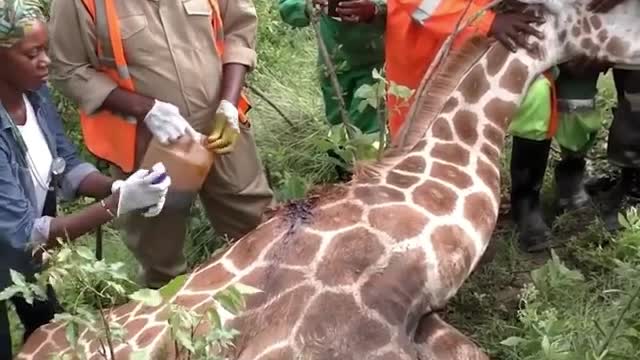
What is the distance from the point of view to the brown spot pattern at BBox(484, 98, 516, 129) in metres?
3.30

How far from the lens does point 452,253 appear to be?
9.78 ft

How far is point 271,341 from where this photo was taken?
278 centimetres

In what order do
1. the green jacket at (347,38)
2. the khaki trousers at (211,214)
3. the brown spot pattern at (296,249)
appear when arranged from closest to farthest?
the brown spot pattern at (296,249) < the khaki trousers at (211,214) < the green jacket at (347,38)

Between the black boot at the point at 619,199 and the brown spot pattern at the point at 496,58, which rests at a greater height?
the brown spot pattern at the point at 496,58

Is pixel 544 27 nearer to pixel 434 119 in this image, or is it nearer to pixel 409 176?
pixel 434 119

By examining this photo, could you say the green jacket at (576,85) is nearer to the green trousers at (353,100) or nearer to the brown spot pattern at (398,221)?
the green trousers at (353,100)

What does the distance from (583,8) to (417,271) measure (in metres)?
1.08

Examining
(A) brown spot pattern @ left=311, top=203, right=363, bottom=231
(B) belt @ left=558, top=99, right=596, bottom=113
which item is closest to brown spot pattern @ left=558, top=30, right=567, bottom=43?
(B) belt @ left=558, top=99, right=596, bottom=113

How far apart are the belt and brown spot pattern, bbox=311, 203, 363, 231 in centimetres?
117

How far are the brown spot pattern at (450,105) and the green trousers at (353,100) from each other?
887mm

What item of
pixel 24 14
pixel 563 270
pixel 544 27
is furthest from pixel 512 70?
pixel 24 14

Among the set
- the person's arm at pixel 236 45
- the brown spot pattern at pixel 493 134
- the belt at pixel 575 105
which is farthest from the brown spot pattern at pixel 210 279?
the belt at pixel 575 105

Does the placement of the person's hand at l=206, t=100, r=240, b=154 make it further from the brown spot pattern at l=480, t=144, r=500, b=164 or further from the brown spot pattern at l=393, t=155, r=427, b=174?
the brown spot pattern at l=480, t=144, r=500, b=164

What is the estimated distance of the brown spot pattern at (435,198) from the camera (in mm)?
3051
